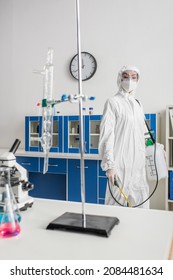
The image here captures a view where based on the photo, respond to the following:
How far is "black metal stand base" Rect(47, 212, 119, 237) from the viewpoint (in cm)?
96

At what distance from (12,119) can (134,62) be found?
200cm

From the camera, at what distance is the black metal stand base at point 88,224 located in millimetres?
964

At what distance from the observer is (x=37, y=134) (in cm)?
370

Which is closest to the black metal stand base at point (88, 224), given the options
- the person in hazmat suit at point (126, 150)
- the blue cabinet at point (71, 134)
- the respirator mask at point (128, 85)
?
the person in hazmat suit at point (126, 150)

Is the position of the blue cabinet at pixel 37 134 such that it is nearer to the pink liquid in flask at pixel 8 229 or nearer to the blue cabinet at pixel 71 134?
the blue cabinet at pixel 71 134

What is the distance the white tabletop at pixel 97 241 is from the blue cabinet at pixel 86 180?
1.99 metres

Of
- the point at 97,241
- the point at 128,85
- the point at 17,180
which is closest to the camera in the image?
the point at 97,241

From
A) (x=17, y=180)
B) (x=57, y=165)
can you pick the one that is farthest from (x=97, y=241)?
(x=57, y=165)

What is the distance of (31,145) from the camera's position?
3695 mm

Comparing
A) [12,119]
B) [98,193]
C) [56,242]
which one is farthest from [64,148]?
[56,242]

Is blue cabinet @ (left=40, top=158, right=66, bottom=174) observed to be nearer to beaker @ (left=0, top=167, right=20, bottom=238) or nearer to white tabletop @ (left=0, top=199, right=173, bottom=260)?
white tabletop @ (left=0, top=199, right=173, bottom=260)

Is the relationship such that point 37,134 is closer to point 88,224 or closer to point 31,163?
→ point 31,163

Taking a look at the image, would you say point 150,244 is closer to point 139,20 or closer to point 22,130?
point 139,20

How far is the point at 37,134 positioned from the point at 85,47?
136 cm
